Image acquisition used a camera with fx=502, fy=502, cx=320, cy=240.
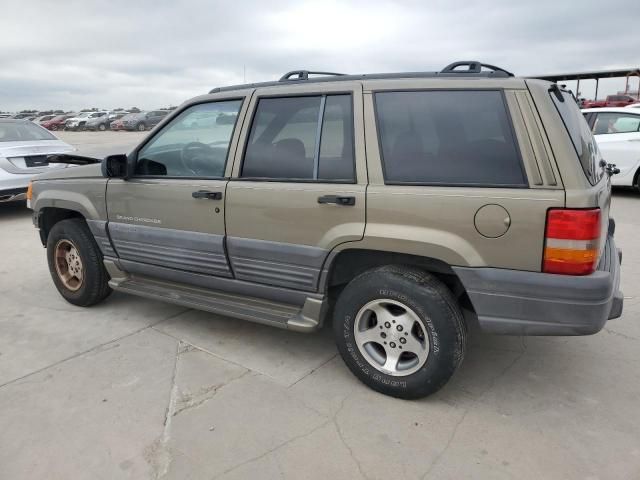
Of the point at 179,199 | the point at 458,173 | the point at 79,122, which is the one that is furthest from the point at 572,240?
the point at 79,122

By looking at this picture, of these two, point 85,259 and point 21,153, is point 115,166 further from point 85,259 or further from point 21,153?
point 21,153

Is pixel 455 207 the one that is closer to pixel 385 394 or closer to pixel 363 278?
pixel 363 278

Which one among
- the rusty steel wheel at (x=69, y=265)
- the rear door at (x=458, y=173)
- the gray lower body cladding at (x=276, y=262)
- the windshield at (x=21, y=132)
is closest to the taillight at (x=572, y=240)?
the rear door at (x=458, y=173)

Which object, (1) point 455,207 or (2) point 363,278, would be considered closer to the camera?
(1) point 455,207

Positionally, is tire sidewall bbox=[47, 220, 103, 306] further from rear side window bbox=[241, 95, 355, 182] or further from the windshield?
the windshield

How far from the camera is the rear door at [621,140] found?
28.9ft

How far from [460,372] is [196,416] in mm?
1641

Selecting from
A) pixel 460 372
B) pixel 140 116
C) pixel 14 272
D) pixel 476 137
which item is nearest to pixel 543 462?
pixel 460 372

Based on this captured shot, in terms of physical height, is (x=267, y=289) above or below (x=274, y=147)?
below

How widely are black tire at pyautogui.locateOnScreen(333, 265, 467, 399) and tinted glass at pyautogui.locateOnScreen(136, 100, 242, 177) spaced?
1.27 m

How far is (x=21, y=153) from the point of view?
26.5 ft

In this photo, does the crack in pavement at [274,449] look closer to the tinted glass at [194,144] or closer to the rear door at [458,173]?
the rear door at [458,173]

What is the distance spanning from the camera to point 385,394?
295 centimetres

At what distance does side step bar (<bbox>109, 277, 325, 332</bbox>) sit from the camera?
3102 mm
